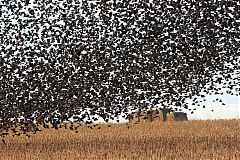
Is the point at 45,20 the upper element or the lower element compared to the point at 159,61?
upper

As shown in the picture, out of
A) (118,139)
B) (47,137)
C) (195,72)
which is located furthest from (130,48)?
(47,137)

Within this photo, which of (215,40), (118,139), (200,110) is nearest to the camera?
(215,40)

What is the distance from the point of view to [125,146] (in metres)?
17.3

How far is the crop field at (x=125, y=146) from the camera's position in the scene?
14.3m

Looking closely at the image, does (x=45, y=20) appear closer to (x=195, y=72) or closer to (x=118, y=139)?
(x=195, y=72)

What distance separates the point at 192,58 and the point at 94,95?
266 cm

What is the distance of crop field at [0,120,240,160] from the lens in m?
14.3

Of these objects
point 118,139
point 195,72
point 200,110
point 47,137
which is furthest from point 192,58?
point 200,110

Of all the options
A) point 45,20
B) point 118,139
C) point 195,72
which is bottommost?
point 118,139

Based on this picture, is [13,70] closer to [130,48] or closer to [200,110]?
[130,48]

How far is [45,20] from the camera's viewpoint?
15.0m

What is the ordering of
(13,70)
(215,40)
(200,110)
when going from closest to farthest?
1. (215,40)
2. (13,70)
3. (200,110)

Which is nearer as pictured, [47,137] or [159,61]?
[159,61]

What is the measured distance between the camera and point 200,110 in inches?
1741
